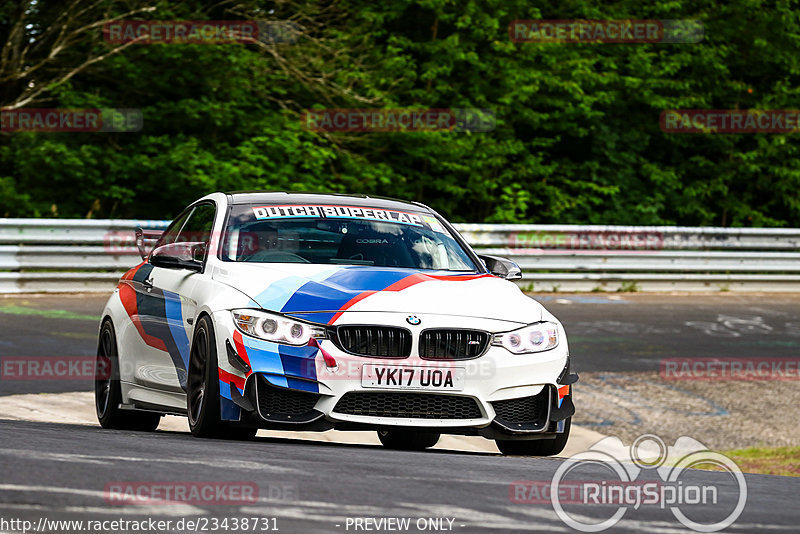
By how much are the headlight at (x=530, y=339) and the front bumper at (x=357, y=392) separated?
45 mm

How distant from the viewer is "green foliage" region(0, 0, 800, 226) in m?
21.9

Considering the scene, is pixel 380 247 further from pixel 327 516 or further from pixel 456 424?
pixel 327 516

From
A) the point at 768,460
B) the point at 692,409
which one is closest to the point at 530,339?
the point at 768,460

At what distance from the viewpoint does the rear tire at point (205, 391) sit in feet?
22.5

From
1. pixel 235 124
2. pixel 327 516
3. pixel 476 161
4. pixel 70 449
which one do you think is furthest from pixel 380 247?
pixel 476 161

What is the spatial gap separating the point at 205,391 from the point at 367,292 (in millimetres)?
1015

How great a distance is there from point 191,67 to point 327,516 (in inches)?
741

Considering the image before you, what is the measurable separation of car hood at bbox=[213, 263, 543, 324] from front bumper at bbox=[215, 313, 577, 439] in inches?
5.3

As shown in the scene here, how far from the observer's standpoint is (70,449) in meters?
5.97

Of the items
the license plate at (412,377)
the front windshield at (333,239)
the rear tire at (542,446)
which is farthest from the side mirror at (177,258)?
the rear tire at (542,446)

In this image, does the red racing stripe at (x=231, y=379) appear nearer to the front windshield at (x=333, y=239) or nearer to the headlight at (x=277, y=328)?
the headlight at (x=277, y=328)

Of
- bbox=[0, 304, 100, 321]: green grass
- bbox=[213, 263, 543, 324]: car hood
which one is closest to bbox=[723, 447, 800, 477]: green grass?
bbox=[213, 263, 543, 324]: car hood

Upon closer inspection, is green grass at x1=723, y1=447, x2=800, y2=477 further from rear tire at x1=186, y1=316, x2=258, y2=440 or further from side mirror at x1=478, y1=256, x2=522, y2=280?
rear tire at x1=186, y1=316, x2=258, y2=440

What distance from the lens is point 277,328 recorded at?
6.70m
